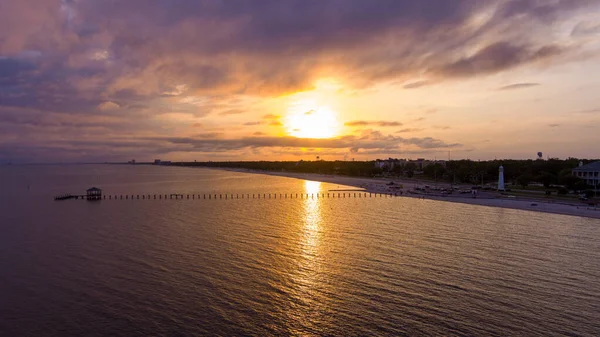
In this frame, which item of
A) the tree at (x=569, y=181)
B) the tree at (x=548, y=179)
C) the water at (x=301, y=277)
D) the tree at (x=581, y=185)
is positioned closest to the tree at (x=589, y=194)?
the tree at (x=581, y=185)

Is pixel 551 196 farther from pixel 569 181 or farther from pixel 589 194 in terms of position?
pixel 569 181

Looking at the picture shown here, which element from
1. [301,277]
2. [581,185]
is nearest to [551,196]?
[581,185]

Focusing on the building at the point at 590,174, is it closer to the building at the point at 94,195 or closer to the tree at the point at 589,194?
the tree at the point at 589,194

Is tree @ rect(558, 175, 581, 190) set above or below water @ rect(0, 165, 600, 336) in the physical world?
above

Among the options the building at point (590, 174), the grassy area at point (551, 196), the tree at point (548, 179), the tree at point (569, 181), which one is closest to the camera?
the grassy area at point (551, 196)

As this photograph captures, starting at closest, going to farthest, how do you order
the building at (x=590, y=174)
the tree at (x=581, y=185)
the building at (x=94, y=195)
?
the tree at (x=581, y=185) < the building at (x=590, y=174) < the building at (x=94, y=195)

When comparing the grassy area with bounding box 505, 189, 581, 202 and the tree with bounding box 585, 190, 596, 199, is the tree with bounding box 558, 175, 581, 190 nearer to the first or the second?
the grassy area with bounding box 505, 189, 581, 202

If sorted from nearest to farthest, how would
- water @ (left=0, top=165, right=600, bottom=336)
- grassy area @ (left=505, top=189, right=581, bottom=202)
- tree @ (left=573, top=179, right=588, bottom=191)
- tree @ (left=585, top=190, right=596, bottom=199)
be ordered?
water @ (left=0, top=165, right=600, bottom=336), grassy area @ (left=505, top=189, right=581, bottom=202), tree @ (left=585, top=190, right=596, bottom=199), tree @ (left=573, top=179, right=588, bottom=191)

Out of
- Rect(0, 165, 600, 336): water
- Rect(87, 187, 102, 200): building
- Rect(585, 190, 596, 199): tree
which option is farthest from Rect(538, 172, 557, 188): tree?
Rect(87, 187, 102, 200): building

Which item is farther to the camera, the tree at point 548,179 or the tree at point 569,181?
the tree at point 548,179
